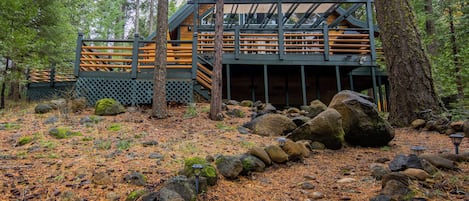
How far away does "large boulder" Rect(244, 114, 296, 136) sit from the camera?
5613 mm

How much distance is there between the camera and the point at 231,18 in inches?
540

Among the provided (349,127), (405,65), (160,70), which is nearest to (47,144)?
(160,70)

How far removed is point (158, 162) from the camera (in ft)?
11.9

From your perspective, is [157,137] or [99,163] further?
[157,137]

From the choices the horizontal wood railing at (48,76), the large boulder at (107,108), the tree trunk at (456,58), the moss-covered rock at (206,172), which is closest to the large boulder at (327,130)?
the moss-covered rock at (206,172)

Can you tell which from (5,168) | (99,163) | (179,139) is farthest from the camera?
(179,139)

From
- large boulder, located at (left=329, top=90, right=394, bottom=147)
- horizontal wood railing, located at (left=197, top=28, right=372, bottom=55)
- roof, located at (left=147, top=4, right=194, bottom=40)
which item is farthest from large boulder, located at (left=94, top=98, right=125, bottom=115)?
roof, located at (left=147, top=4, right=194, bottom=40)

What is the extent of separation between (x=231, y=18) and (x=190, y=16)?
209 cm

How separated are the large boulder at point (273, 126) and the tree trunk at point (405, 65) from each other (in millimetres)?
2612

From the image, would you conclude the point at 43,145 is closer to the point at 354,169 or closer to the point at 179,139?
the point at 179,139

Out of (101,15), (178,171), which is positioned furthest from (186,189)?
(101,15)

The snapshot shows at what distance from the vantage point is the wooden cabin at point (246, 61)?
8.11 m

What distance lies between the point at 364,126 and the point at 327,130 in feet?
2.29

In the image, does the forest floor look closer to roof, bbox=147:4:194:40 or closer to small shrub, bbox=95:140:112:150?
small shrub, bbox=95:140:112:150
